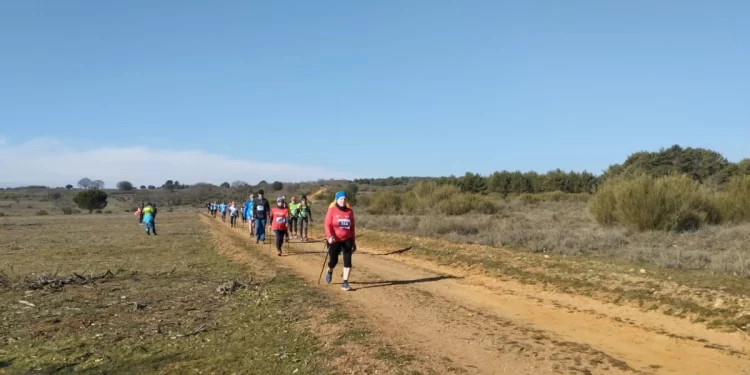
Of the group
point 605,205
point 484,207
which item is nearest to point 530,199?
point 484,207

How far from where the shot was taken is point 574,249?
16.9 meters

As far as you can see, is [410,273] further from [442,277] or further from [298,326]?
[298,326]

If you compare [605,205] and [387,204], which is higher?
[605,205]

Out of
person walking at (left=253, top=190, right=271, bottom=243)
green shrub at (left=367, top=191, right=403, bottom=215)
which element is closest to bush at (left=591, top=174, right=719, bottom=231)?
person walking at (left=253, top=190, right=271, bottom=243)

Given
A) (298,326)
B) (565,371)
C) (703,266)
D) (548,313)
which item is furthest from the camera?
(703,266)

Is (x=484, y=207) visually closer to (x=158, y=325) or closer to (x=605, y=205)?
(x=605, y=205)

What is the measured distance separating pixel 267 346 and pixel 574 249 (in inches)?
468

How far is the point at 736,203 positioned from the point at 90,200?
339ft

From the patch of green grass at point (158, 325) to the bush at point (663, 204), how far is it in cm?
1558

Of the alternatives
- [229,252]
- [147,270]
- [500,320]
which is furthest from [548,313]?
[229,252]

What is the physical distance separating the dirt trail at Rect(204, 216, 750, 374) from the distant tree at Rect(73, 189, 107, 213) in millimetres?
103580

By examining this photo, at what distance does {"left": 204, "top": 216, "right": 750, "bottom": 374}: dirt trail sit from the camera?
253 inches

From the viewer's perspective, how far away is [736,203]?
24.7 m

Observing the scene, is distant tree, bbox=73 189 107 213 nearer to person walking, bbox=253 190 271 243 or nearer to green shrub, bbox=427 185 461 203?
green shrub, bbox=427 185 461 203
